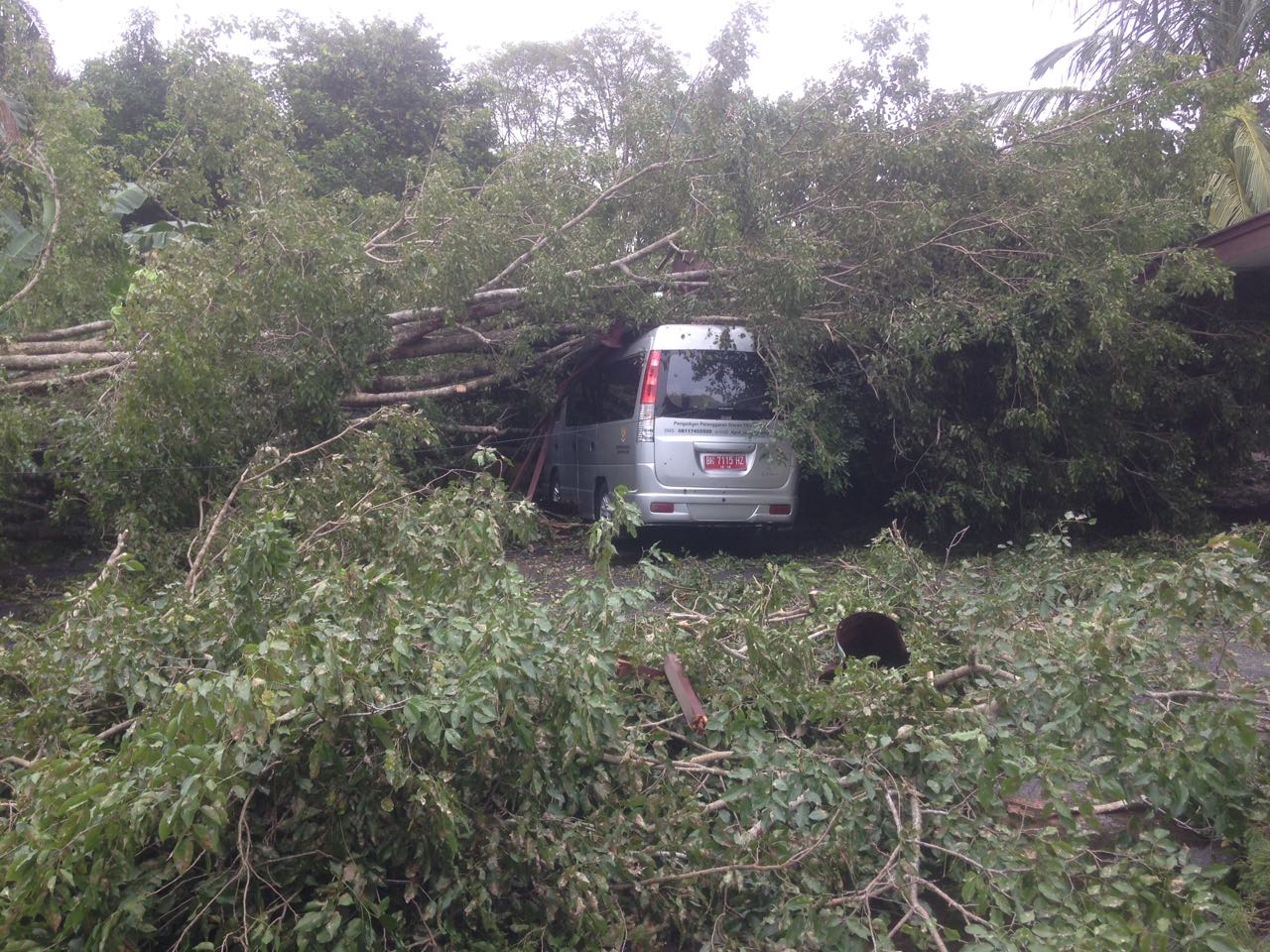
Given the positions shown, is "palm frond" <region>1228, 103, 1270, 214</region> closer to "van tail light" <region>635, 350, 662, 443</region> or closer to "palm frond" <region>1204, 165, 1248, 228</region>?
"palm frond" <region>1204, 165, 1248, 228</region>

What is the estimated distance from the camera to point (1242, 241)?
29.2 feet

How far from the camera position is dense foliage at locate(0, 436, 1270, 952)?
2943mm

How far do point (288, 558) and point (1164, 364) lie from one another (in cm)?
850

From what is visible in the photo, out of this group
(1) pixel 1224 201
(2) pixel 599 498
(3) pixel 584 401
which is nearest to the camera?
(2) pixel 599 498

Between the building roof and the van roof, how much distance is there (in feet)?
13.2

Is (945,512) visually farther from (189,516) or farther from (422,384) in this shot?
(189,516)

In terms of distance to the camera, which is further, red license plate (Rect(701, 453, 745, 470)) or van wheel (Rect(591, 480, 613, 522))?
van wheel (Rect(591, 480, 613, 522))

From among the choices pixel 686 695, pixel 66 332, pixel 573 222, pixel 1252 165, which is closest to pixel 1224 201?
pixel 1252 165

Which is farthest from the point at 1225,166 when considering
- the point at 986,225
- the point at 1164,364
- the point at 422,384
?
the point at 422,384

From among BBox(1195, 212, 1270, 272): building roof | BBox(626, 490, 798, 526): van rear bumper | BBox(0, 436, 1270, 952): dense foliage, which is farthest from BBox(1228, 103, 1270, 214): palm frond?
BBox(0, 436, 1270, 952): dense foliage

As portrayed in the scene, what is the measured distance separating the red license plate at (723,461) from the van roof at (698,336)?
3.13ft

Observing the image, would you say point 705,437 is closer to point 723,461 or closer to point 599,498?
point 723,461

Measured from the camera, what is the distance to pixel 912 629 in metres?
4.93

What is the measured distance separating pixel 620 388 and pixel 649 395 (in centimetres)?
95
